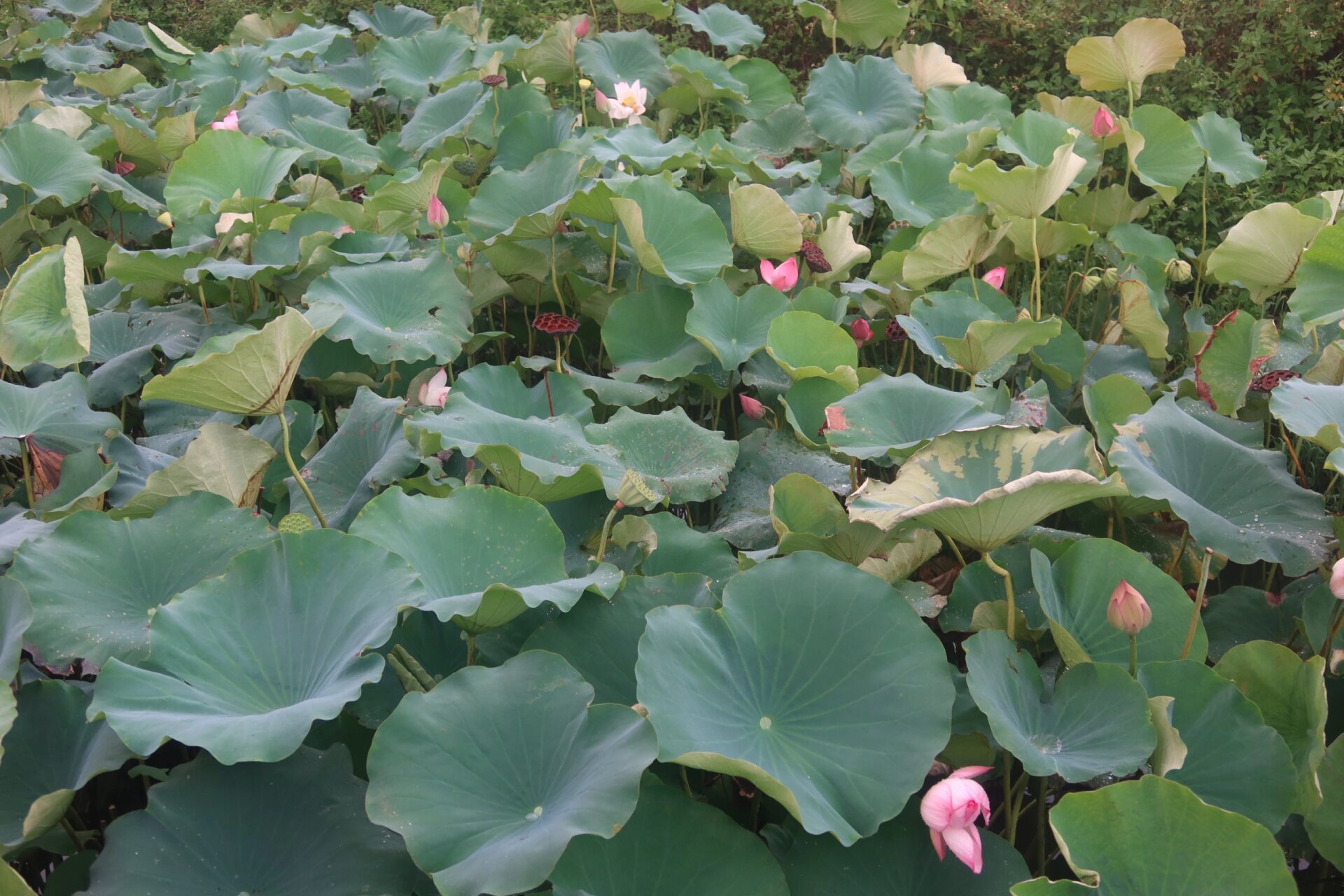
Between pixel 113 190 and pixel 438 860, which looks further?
pixel 113 190

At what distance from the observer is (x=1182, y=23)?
11.6 ft

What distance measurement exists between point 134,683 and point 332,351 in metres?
1.09

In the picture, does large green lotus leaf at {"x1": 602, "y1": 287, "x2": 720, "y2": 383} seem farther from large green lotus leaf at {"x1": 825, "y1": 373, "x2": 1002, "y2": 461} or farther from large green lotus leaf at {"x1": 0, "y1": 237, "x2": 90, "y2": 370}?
large green lotus leaf at {"x1": 0, "y1": 237, "x2": 90, "y2": 370}

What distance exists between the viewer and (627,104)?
121 inches

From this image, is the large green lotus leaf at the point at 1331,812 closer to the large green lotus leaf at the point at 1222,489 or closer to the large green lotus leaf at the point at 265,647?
the large green lotus leaf at the point at 1222,489

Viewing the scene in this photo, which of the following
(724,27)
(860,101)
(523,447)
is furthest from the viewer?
(724,27)

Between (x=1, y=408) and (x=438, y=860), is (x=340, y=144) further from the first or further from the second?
(x=438, y=860)

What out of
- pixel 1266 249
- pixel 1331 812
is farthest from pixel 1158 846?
pixel 1266 249

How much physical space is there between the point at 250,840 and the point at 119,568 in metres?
0.43

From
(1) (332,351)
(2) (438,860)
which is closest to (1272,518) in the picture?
(2) (438,860)

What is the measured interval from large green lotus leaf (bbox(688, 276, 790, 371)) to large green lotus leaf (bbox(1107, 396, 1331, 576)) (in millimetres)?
752

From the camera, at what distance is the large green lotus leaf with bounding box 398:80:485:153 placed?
119 inches

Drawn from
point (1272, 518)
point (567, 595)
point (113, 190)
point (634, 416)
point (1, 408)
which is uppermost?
point (1272, 518)

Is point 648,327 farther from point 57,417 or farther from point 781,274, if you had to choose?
point 57,417
